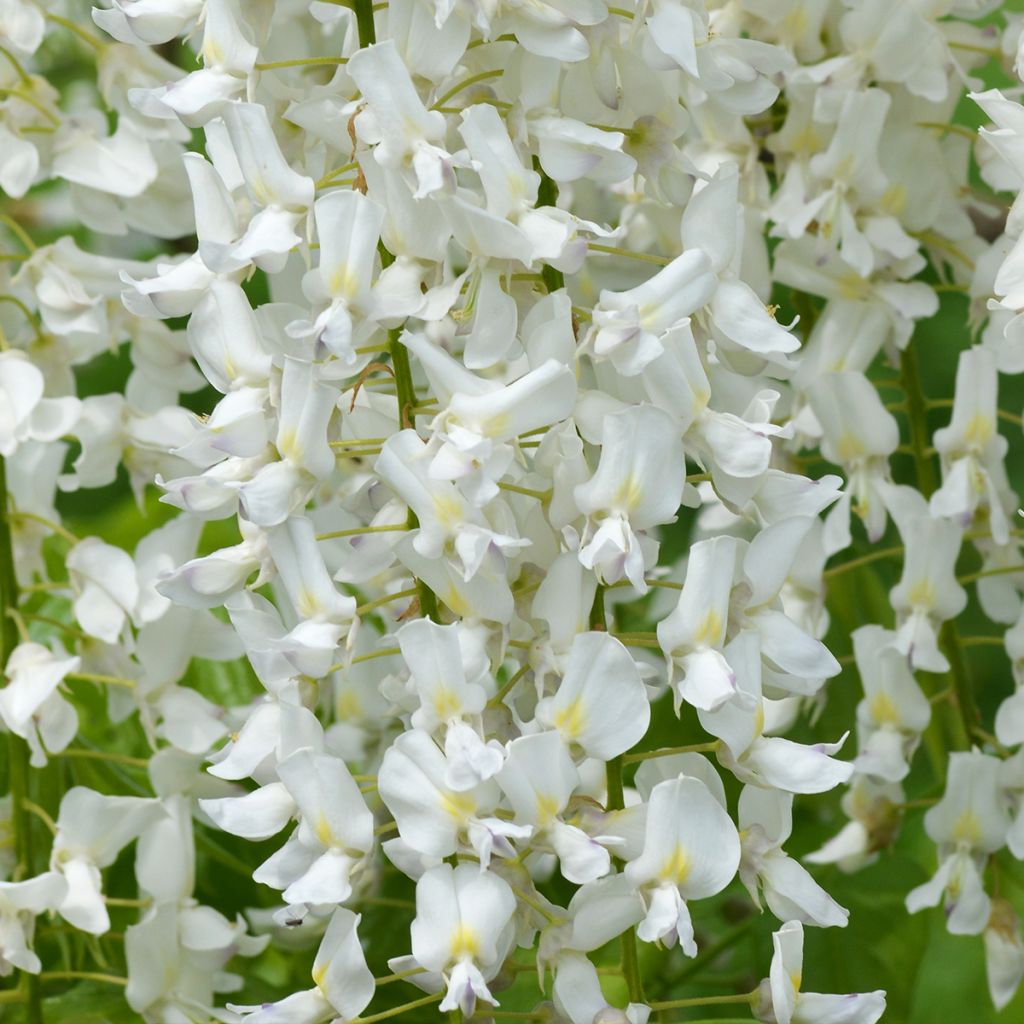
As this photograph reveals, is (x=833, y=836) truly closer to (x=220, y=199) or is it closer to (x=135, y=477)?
(x=135, y=477)

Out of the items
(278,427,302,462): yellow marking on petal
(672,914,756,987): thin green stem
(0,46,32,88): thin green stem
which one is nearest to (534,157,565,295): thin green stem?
(278,427,302,462): yellow marking on petal

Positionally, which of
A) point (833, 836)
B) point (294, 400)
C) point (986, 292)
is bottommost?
point (833, 836)

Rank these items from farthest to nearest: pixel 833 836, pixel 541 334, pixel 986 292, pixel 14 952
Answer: pixel 833 836 < pixel 986 292 < pixel 14 952 < pixel 541 334

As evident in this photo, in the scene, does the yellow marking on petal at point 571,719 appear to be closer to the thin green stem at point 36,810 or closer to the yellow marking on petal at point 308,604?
the yellow marking on petal at point 308,604

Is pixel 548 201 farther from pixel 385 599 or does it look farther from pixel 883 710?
pixel 883 710

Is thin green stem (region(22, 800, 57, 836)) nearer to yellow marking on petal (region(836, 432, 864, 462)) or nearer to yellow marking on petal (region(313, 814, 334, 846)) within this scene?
yellow marking on petal (region(313, 814, 334, 846))

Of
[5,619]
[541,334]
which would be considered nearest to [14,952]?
[5,619]
